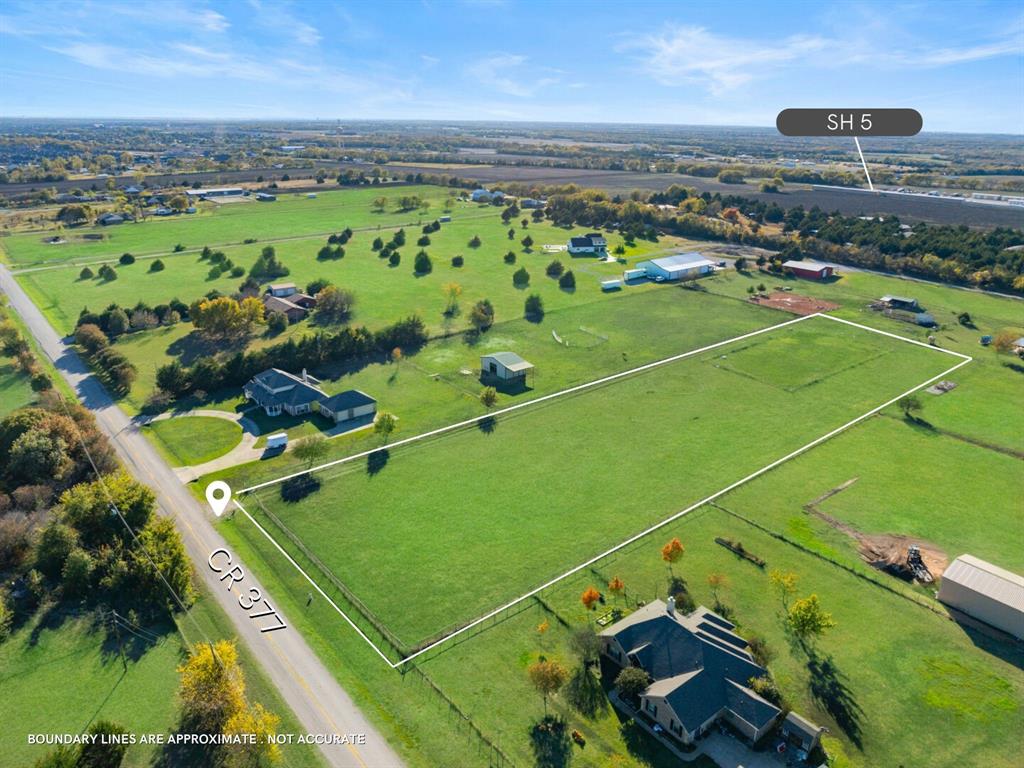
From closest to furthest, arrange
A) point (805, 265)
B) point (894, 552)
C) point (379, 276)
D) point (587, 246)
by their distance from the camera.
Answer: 1. point (894, 552)
2. point (379, 276)
3. point (805, 265)
4. point (587, 246)

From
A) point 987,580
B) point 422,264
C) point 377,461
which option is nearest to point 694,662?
point 987,580

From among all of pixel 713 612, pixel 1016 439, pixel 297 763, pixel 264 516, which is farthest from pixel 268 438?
pixel 1016 439

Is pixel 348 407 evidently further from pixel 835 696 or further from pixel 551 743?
pixel 835 696

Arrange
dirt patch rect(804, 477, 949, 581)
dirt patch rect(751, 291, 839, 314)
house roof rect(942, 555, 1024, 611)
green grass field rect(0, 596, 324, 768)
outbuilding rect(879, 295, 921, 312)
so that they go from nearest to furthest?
green grass field rect(0, 596, 324, 768)
house roof rect(942, 555, 1024, 611)
dirt patch rect(804, 477, 949, 581)
outbuilding rect(879, 295, 921, 312)
dirt patch rect(751, 291, 839, 314)

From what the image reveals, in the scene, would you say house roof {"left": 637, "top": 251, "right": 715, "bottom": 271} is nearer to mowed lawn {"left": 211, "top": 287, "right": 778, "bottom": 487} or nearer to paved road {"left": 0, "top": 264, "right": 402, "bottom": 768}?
mowed lawn {"left": 211, "top": 287, "right": 778, "bottom": 487}

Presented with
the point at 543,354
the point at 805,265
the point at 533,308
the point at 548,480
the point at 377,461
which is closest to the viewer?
the point at 548,480

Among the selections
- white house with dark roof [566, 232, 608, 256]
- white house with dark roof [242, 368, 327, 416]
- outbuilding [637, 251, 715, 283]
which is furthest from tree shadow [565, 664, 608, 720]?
white house with dark roof [566, 232, 608, 256]

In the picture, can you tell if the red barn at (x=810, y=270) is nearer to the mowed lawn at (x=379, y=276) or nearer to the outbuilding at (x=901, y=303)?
the outbuilding at (x=901, y=303)
